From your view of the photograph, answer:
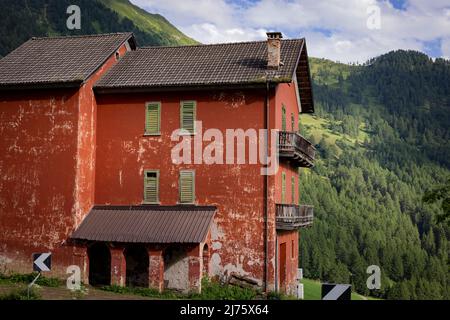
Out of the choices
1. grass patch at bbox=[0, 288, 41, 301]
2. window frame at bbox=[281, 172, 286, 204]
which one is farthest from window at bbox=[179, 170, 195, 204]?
grass patch at bbox=[0, 288, 41, 301]

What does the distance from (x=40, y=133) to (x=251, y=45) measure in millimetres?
12566

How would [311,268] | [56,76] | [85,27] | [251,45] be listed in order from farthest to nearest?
[85,27]
[311,268]
[251,45]
[56,76]

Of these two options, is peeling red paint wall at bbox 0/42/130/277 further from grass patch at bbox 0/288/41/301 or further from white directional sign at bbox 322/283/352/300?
white directional sign at bbox 322/283/352/300

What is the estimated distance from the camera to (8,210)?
28.2m

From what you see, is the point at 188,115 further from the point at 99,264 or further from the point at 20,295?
the point at 20,295

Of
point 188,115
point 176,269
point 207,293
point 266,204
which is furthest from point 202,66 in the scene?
point 207,293

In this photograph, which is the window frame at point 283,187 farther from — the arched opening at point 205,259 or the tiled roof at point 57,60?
the tiled roof at point 57,60

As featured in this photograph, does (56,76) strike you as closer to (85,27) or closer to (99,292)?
(99,292)

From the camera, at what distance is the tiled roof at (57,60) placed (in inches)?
1098

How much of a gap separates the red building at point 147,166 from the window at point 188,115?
5cm

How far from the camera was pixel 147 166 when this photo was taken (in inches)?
1135

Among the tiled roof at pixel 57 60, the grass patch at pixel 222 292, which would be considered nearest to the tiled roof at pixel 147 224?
the grass patch at pixel 222 292

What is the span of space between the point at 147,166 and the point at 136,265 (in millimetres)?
5177

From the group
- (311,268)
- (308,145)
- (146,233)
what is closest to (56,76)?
(146,233)
